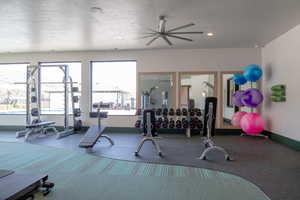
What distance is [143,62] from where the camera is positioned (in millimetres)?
7934

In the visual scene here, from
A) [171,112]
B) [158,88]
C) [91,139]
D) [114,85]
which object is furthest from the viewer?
[114,85]

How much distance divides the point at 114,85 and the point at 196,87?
309 cm

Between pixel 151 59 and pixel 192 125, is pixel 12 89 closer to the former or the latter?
pixel 151 59

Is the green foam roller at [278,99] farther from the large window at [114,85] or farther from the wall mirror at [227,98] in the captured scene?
the large window at [114,85]

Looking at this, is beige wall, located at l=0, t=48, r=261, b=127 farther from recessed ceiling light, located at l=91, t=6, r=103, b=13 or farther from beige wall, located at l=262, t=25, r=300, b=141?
recessed ceiling light, located at l=91, t=6, r=103, b=13

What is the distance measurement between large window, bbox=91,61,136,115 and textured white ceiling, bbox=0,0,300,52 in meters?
1.34

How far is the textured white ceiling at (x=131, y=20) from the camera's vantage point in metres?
4.14

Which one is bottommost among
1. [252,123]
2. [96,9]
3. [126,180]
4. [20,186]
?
[126,180]

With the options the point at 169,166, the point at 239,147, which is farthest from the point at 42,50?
the point at 239,147

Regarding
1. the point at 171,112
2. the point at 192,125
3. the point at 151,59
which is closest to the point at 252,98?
the point at 192,125

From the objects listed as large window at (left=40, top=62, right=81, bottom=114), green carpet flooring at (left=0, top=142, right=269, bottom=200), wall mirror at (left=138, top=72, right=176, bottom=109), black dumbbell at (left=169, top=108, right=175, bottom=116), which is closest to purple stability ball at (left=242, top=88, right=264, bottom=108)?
black dumbbell at (left=169, top=108, right=175, bottom=116)

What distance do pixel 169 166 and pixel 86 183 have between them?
5.04 feet

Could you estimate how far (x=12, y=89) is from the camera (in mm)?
8766

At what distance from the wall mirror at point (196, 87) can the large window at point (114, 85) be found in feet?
6.28
